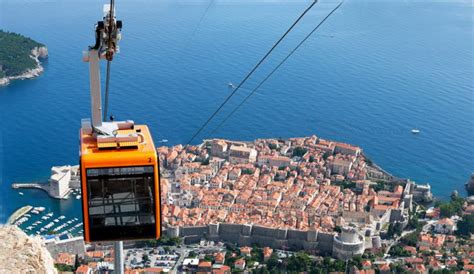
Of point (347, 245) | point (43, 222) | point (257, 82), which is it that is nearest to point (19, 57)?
point (257, 82)

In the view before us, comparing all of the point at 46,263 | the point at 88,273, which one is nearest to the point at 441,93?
the point at 88,273

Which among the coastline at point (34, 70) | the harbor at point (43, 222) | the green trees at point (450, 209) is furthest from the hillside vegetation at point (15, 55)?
the green trees at point (450, 209)

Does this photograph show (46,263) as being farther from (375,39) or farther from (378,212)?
(375,39)

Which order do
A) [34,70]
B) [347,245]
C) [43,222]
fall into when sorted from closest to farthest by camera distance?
[347,245]
[43,222]
[34,70]

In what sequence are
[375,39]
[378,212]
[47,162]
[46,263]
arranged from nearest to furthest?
[46,263] → [378,212] → [47,162] → [375,39]

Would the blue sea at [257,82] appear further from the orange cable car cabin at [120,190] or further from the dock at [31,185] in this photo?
the orange cable car cabin at [120,190]

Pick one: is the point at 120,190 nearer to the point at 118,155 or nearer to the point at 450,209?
the point at 118,155
